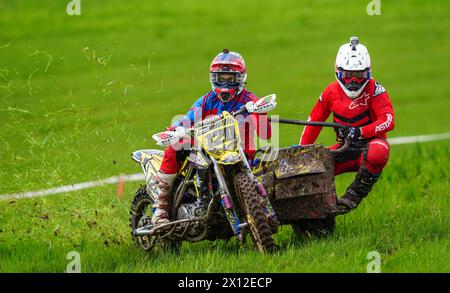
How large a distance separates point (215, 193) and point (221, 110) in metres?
0.90

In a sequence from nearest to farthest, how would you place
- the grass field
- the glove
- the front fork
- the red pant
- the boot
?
the front fork, the grass field, the boot, the red pant, the glove

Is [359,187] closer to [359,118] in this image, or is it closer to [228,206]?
[359,118]

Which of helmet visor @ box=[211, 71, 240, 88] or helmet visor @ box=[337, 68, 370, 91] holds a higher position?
helmet visor @ box=[211, 71, 240, 88]

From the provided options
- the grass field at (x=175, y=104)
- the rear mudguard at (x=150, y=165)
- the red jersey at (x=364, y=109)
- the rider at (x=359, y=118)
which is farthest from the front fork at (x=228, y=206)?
the red jersey at (x=364, y=109)

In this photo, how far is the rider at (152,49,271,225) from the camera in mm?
10773

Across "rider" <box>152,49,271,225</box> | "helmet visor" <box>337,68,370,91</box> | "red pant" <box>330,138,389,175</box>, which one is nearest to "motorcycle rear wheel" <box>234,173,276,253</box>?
"rider" <box>152,49,271,225</box>

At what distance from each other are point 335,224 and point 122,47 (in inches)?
654

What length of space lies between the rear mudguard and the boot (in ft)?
0.54

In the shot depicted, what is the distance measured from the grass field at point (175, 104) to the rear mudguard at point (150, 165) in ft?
2.03

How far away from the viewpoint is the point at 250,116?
1077cm

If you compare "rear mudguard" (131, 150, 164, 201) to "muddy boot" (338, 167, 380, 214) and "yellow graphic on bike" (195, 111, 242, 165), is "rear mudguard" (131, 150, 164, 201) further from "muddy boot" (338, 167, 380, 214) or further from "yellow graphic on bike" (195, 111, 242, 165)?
"muddy boot" (338, 167, 380, 214)

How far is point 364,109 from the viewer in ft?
37.9

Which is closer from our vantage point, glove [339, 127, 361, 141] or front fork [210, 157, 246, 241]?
front fork [210, 157, 246, 241]
